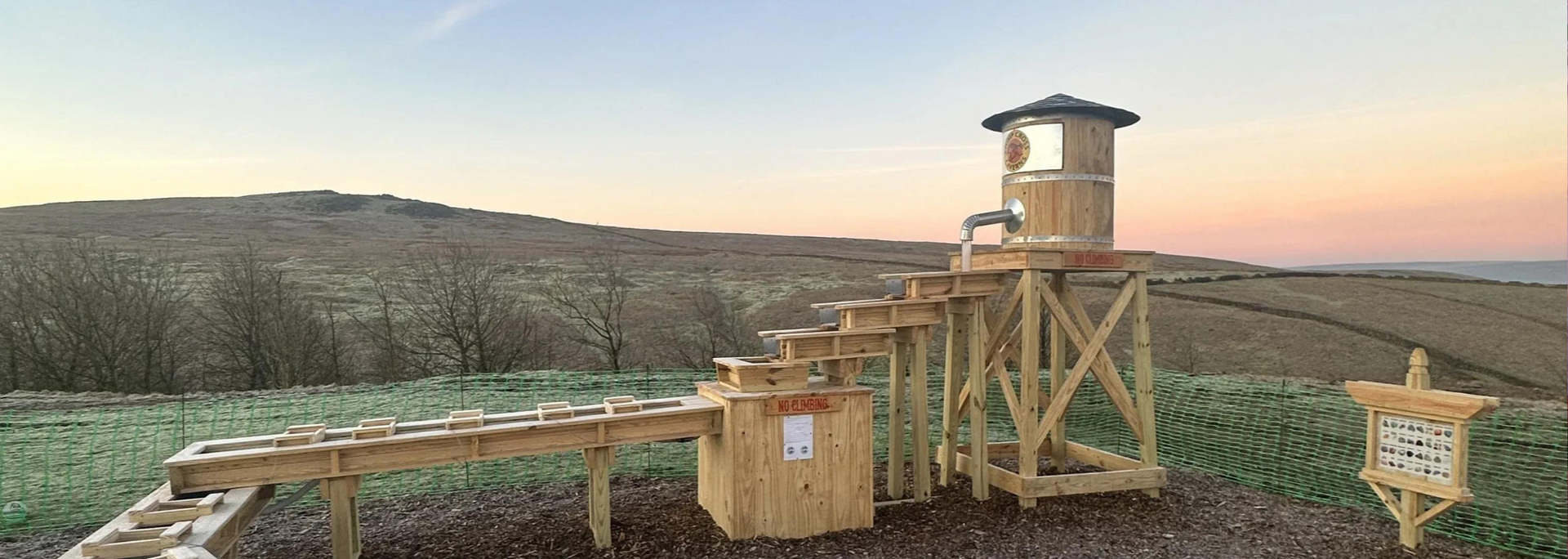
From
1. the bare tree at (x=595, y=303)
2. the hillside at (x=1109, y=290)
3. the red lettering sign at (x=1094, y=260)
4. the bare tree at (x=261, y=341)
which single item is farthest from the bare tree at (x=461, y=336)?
the red lettering sign at (x=1094, y=260)

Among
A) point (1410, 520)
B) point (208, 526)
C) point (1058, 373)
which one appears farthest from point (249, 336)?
point (1410, 520)

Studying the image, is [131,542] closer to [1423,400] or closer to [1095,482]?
[1095,482]

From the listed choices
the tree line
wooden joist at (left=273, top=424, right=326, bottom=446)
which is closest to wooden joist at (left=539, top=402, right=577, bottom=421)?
wooden joist at (left=273, top=424, right=326, bottom=446)

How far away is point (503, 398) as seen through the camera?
15.0 metres

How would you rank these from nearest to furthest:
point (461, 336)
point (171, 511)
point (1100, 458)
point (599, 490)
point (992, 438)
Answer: point (171, 511), point (599, 490), point (1100, 458), point (992, 438), point (461, 336)

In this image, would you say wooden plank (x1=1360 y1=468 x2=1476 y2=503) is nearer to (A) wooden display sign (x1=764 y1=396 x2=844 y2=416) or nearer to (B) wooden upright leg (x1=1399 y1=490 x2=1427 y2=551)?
(B) wooden upright leg (x1=1399 y1=490 x2=1427 y2=551)

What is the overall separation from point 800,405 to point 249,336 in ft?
61.9

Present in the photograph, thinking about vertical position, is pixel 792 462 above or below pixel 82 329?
below

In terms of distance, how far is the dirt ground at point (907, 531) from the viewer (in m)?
7.38

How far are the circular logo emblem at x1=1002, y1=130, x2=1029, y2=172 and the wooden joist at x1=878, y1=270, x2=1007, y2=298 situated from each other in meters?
1.24

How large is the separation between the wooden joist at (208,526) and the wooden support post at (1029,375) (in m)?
7.23

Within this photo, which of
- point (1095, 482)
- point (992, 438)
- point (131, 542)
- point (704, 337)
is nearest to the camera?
point (131, 542)

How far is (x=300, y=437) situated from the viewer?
6.56m

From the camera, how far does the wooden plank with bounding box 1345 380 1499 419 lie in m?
6.73
